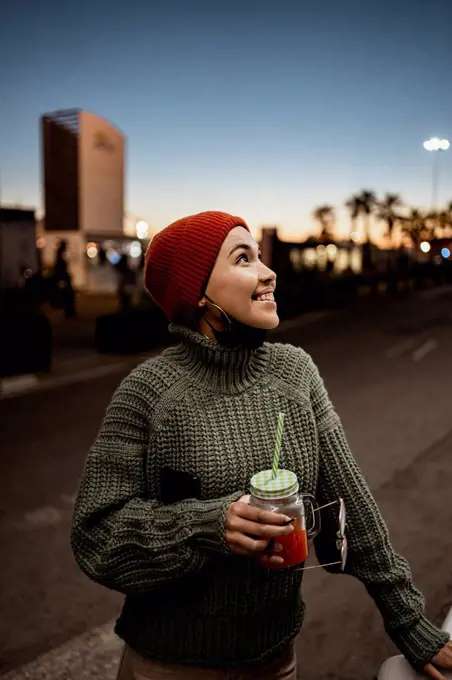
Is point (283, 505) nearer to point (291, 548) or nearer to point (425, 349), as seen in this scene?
point (291, 548)

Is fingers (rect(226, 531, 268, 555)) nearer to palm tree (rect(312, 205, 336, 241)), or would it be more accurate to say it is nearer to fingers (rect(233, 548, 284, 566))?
fingers (rect(233, 548, 284, 566))

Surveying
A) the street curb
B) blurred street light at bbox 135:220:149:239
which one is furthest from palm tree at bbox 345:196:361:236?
the street curb

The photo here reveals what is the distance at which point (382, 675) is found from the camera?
166 centimetres

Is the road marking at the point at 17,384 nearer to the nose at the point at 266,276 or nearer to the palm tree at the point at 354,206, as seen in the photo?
the nose at the point at 266,276

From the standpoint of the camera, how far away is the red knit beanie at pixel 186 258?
5.44 feet

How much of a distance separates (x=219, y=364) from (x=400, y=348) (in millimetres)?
12982

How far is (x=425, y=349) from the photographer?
1399 cm

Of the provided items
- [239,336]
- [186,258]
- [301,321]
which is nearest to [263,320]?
[239,336]

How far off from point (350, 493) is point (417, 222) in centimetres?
11028

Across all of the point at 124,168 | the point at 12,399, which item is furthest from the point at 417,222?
the point at 12,399

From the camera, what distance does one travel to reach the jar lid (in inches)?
52.7

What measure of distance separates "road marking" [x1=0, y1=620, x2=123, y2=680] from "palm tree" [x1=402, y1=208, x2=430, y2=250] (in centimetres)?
10306

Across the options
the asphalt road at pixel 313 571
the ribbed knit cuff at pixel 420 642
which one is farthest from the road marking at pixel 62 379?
the ribbed knit cuff at pixel 420 642

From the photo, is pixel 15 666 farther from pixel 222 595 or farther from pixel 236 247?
pixel 236 247
